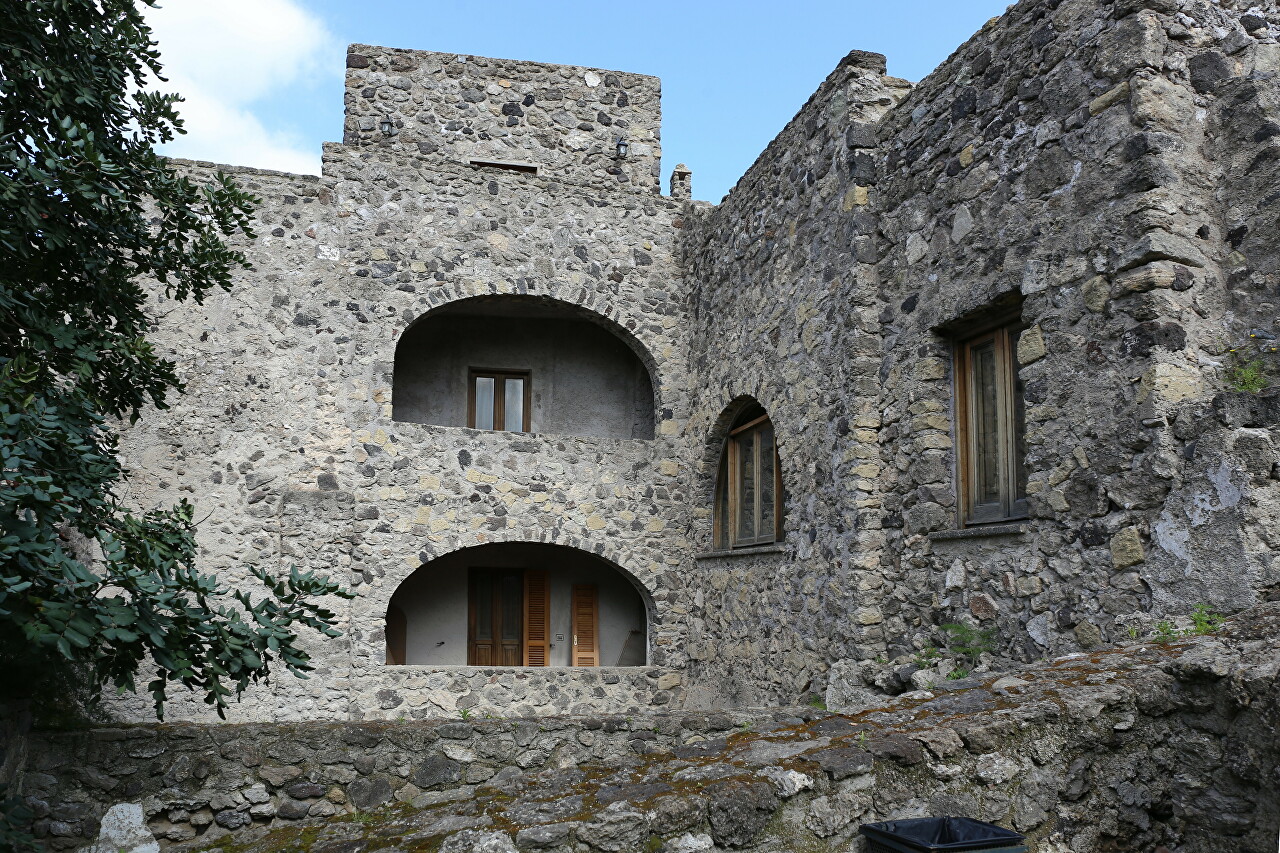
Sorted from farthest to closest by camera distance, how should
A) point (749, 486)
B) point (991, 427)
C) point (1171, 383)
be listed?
1. point (749, 486)
2. point (991, 427)
3. point (1171, 383)

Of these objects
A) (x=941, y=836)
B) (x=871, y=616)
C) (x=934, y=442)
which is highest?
(x=934, y=442)

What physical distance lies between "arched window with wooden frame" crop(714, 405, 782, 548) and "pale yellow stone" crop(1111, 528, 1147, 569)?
384cm

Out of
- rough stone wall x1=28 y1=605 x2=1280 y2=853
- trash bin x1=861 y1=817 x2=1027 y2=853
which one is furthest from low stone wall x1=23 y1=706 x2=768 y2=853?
trash bin x1=861 y1=817 x2=1027 y2=853

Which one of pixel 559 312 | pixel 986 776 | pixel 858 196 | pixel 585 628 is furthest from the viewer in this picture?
pixel 585 628

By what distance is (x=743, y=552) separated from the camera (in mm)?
8500

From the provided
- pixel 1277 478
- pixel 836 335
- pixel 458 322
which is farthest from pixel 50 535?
pixel 458 322

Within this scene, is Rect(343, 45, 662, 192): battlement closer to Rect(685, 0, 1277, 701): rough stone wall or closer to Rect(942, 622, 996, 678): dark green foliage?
Rect(685, 0, 1277, 701): rough stone wall

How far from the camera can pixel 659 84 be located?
40.6 ft

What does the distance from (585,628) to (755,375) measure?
428cm

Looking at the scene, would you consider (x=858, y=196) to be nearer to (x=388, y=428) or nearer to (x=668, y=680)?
(x=388, y=428)

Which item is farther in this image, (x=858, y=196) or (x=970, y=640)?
(x=858, y=196)

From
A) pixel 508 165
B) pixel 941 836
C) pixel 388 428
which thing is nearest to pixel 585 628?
pixel 388 428

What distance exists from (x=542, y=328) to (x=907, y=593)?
6467mm

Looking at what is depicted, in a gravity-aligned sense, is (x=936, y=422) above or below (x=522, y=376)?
below
